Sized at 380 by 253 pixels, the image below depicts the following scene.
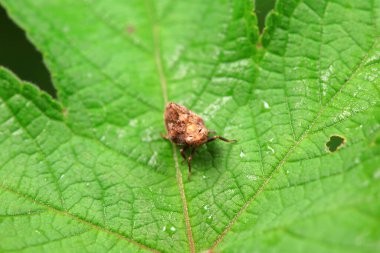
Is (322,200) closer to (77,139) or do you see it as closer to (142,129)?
(142,129)

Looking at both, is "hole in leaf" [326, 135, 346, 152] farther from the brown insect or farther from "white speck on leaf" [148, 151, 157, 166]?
"white speck on leaf" [148, 151, 157, 166]

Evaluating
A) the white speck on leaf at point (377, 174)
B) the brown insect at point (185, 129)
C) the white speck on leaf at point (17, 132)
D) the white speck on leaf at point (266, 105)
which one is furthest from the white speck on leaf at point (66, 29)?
the white speck on leaf at point (377, 174)

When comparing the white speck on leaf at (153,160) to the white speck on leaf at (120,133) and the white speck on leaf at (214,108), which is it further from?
the white speck on leaf at (214,108)

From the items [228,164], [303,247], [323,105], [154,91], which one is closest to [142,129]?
[154,91]

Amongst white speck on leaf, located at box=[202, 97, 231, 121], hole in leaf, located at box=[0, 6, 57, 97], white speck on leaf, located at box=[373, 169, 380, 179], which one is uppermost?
white speck on leaf, located at box=[373, 169, 380, 179]

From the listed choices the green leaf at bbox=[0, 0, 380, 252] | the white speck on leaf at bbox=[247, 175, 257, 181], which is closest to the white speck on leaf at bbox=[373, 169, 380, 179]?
the green leaf at bbox=[0, 0, 380, 252]

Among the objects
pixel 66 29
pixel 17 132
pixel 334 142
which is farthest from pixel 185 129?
pixel 66 29
